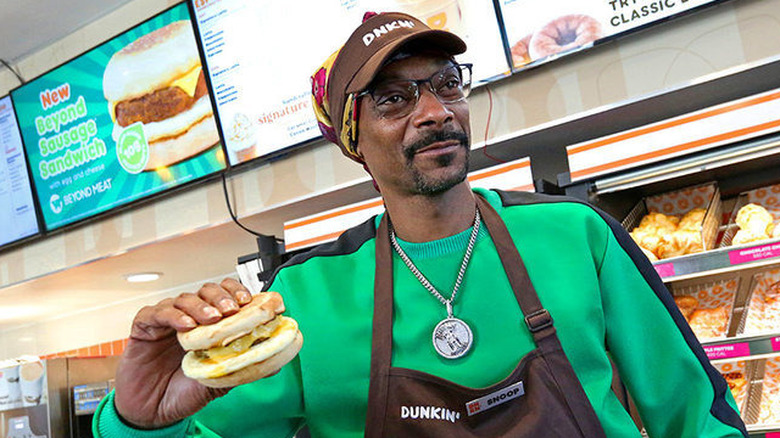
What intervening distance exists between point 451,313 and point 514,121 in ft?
5.45

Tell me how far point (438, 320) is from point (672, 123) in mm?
1375

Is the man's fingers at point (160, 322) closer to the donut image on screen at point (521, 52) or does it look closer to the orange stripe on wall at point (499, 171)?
the orange stripe on wall at point (499, 171)

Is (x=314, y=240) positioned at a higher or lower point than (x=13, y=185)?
lower

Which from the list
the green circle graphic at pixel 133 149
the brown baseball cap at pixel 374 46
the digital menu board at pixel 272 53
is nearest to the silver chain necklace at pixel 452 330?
the brown baseball cap at pixel 374 46

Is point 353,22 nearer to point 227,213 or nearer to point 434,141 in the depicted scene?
point 227,213

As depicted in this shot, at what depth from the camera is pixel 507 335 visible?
1.38m

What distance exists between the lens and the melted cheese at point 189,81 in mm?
3821

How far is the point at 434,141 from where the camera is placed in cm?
145

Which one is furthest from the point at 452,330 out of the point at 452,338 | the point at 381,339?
the point at 381,339

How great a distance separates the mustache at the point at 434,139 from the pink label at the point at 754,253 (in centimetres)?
126

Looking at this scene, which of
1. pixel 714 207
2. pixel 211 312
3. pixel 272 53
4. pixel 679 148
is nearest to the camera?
pixel 211 312

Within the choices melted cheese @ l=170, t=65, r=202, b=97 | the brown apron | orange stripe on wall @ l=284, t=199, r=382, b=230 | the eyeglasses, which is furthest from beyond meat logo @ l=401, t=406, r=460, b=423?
melted cheese @ l=170, t=65, r=202, b=97

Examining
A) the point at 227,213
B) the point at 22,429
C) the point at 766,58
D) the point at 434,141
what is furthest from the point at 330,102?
the point at 22,429

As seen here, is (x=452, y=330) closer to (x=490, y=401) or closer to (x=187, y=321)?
(x=490, y=401)
